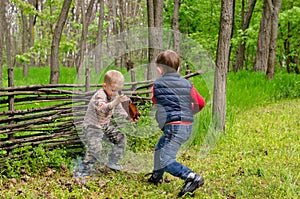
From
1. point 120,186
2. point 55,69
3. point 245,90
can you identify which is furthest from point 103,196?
point 245,90

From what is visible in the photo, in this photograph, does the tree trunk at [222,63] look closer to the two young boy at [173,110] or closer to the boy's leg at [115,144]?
the boy's leg at [115,144]

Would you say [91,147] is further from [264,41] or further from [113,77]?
[264,41]

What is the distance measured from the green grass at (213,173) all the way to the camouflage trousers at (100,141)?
205 mm

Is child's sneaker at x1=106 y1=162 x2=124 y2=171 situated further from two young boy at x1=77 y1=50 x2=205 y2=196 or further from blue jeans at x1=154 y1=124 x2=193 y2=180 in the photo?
blue jeans at x1=154 y1=124 x2=193 y2=180

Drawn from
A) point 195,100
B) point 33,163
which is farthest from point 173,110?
point 33,163

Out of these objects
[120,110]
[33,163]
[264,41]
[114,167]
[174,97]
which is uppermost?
[264,41]

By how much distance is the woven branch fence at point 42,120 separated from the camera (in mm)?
4344

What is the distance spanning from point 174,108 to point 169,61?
435 mm

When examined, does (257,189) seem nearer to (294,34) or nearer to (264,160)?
(264,160)

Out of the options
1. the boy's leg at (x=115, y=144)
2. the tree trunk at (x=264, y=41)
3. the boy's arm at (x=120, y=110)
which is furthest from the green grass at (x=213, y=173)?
the tree trunk at (x=264, y=41)

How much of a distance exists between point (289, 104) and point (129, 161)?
5.37 metres

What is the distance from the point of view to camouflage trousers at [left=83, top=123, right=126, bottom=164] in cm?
432

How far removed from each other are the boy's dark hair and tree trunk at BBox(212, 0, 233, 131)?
2.10 meters

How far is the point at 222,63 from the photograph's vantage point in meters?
5.68
